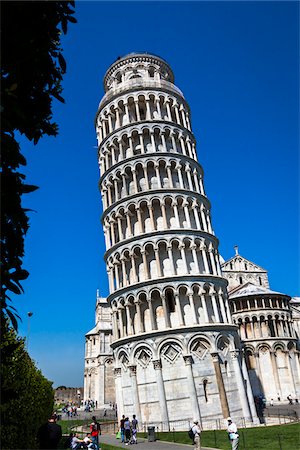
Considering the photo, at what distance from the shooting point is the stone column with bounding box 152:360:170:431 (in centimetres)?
2648

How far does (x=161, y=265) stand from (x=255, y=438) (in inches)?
551

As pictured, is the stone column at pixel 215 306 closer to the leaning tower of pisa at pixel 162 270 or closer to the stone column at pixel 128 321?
the leaning tower of pisa at pixel 162 270

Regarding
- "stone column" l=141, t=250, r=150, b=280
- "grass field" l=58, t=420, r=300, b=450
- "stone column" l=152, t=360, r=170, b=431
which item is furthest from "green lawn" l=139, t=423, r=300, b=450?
"stone column" l=141, t=250, r=150, b=280

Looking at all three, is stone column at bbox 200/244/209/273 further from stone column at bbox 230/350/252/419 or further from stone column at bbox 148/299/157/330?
stone column at bbox 230/350/252/419

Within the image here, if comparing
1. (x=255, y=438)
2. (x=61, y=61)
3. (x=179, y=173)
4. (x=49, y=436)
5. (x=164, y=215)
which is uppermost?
(x=179, y=173)

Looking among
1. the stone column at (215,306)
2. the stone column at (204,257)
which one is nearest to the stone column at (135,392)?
the stone column at (215,306)

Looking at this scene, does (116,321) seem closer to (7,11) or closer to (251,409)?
(251,409)

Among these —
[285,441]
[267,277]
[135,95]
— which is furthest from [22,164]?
[267,277]

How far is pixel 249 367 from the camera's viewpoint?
49719 mm

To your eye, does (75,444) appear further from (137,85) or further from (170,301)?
(137,85)

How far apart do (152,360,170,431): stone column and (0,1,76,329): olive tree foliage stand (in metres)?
23.1

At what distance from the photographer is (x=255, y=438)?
21016 millimetres

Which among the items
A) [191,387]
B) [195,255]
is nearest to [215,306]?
[195,255]

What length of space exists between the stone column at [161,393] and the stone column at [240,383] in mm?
5724
